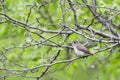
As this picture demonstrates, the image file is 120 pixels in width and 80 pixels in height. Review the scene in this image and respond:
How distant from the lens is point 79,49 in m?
6.82

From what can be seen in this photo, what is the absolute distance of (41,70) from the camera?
7.52m

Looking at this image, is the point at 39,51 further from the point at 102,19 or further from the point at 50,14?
the point at 102,19

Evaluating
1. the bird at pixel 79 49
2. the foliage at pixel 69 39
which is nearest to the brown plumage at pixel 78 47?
the bird at pixel 79 49

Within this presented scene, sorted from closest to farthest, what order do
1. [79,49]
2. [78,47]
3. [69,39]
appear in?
[79,49], [78,47], [69,39]

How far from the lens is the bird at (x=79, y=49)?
21.8 ft

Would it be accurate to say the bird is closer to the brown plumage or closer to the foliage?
the brown plumage

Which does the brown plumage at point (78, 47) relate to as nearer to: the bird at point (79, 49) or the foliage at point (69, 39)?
the bird at point (79, 49)

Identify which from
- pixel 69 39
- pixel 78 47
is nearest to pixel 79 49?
pixel 78 47

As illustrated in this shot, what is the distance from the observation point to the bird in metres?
6.65

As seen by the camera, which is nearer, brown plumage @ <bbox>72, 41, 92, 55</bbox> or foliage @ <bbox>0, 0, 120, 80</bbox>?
foliage @ <bbox>0, 0, 120, 80</bbox>

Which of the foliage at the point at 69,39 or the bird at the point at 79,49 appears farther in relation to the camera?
the bird at the point at 79,49

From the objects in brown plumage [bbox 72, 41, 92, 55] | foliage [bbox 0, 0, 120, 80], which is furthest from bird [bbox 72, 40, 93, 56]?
foliage [bbox 0, 0, 120, 80]

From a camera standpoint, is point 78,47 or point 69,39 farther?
point 69,39

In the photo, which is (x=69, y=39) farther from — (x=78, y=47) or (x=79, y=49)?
(x=79, y=49)
